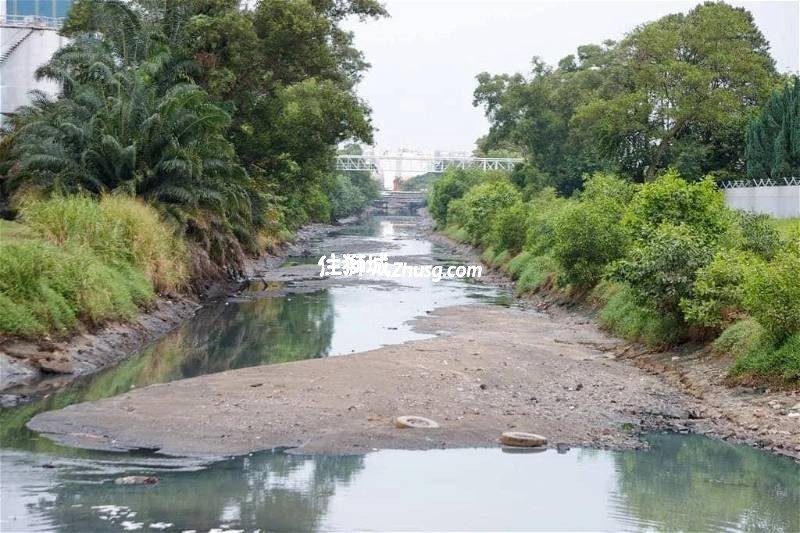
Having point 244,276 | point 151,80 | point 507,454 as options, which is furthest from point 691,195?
point 244,276

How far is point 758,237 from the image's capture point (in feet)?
81.9

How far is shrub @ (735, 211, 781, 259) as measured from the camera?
80.5 ft

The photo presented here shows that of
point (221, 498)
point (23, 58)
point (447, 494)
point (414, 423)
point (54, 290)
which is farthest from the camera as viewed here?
point (23, 58)

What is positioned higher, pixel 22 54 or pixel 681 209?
pixel 22 54

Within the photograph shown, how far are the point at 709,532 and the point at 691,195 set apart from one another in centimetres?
1604

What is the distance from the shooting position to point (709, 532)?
1201 centimetres

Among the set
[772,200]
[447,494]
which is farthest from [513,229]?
[447,494]

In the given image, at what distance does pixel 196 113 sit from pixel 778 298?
21.3 m

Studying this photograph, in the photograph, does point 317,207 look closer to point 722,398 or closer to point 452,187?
point 452,187

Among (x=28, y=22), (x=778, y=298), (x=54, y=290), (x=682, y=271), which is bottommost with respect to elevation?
(x=54, y=290)

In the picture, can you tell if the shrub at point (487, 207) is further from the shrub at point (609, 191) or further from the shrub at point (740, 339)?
the shrub at point (740, 339)

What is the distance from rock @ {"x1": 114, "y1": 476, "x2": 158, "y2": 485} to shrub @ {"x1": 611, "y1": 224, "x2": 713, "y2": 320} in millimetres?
13479

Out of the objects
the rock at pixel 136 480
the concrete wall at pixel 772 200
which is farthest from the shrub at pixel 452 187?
the rock at pixel 136 480

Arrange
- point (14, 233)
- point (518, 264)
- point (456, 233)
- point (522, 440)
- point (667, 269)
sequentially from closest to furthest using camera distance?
point (522, 440) → point (667, 269) → point (14, 233) → point (518, 264) → point (456, 233)
